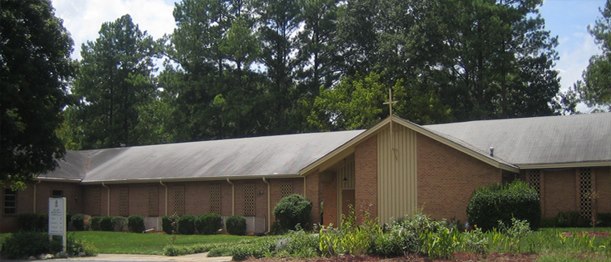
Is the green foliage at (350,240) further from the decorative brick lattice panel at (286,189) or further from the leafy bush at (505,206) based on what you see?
the decorative brick lattice panel at (286,189)

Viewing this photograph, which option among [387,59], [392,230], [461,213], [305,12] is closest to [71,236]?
[392,230]

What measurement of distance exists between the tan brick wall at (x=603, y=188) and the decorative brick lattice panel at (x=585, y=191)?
1.00 ft

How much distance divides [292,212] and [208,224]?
5487mm

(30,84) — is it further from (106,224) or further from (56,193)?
(56,193)

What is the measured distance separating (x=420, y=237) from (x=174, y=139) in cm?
4683

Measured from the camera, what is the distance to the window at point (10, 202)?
36906mm

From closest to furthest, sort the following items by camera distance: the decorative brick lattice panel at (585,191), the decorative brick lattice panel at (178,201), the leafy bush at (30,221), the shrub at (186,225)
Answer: the decorative brick lattice panel at (585,191)
the shrub at (186,225)
the leafy bush at (30,221)
the decorative brick lattice panel at (178,201)

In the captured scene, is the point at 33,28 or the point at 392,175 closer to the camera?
the point at 33,28

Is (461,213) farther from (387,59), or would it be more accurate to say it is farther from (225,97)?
(225,97)

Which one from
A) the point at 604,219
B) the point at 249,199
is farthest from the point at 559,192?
the point at 249,199

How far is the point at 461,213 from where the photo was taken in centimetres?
2856

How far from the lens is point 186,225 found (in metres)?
35.4

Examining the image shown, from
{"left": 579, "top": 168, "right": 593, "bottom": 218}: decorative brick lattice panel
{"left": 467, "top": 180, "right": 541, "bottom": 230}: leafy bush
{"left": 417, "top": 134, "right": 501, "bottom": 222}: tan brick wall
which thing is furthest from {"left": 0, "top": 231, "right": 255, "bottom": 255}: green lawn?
{"left": 579, "top": 168, "right": 593, "bottom": 218}: decorative brick lattice panel

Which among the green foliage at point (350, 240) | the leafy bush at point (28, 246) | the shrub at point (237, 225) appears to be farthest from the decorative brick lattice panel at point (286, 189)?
the green foliage at point (350, 240)
